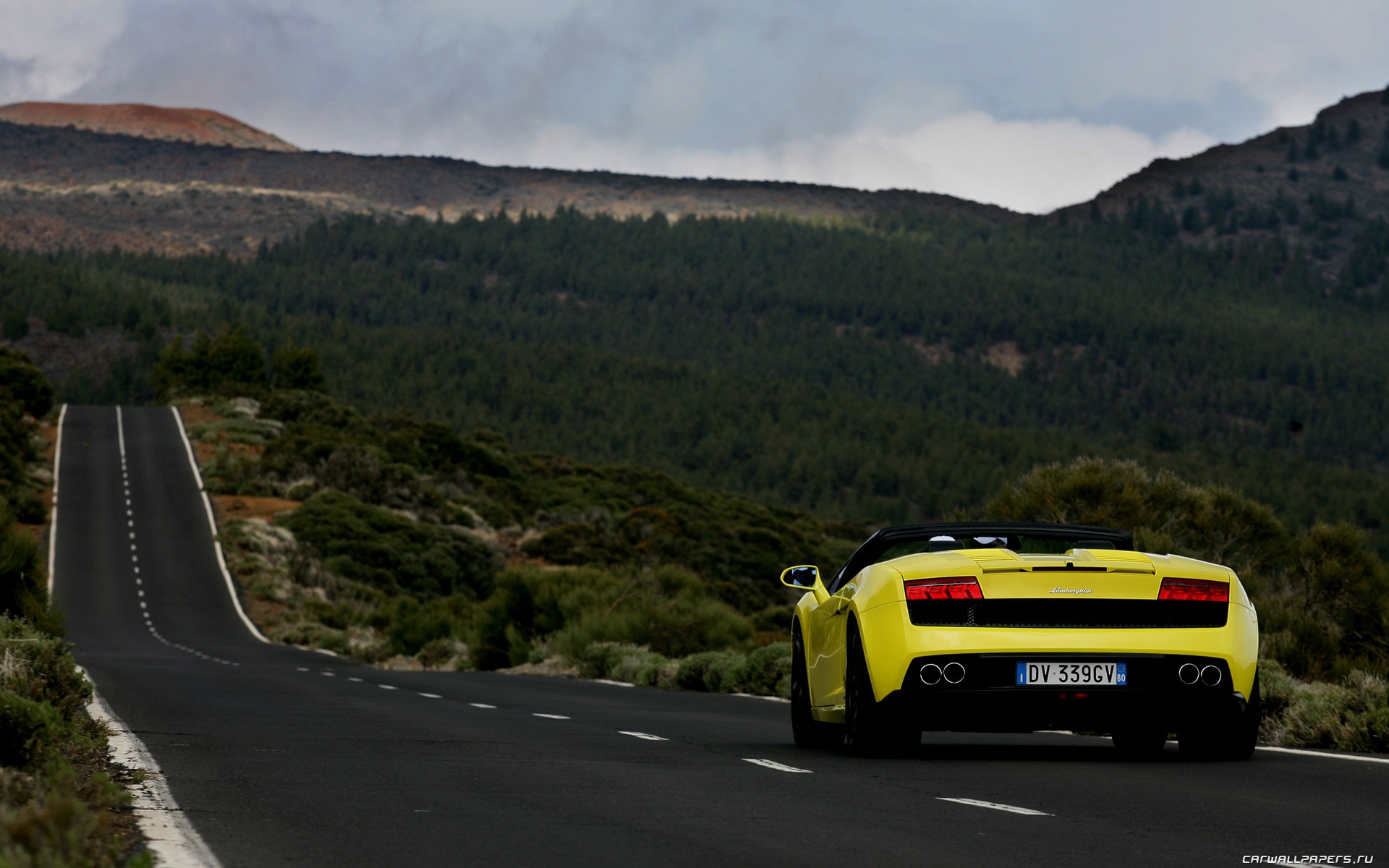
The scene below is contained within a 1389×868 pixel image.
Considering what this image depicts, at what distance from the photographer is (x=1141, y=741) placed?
11695 millimetres

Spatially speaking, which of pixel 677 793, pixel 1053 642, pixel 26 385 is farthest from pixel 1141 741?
pixel 26 385

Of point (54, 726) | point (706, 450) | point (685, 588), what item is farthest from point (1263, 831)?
point (706, 450)

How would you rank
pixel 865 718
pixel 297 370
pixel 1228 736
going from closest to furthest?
1. pixel 865 718
2. pixel 1228 736
3. pixel 297 370

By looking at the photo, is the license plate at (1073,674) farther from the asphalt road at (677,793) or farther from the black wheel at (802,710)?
the black wheel at (802,710)

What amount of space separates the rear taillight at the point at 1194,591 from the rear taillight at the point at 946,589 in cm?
100

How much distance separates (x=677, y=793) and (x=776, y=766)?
1619 mm

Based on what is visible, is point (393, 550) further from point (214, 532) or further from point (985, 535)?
point (985, 535)

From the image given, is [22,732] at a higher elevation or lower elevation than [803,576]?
lower

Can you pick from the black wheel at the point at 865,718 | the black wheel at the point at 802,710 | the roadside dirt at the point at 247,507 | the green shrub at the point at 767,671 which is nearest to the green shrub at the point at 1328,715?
the black wheel at the point at 802,710

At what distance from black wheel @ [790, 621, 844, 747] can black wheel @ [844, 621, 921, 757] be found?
1109 millimetres

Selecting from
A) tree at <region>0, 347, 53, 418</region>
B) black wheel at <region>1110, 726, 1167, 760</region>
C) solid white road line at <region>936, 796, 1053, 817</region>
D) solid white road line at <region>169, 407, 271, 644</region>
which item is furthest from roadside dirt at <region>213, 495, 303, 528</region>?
solid white road line at <region>936, 796, 1053, 817</region>

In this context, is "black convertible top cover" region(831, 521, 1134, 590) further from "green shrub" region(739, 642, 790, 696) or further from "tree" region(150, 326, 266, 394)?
"tree" region(150, 326, 266, 394)

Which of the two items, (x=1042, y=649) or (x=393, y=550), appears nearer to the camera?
(x=1042, y=649)

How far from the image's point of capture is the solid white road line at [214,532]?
63.8 m
